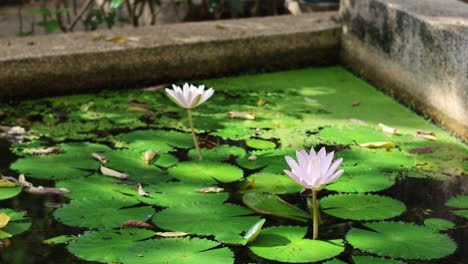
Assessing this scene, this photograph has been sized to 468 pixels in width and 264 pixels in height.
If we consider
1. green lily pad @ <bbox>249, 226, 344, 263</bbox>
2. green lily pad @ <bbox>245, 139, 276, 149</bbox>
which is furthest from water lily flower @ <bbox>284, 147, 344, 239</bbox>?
green lily pad @ <bbox>245, 139, 276, 149</bbox>

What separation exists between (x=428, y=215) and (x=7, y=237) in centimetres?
123

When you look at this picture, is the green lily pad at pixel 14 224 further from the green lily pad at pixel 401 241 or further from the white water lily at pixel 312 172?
the green lily pad at pixel 401 241

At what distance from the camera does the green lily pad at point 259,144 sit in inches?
123

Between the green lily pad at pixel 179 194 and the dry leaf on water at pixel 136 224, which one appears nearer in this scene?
the dry leaf on water at pixel 136 224

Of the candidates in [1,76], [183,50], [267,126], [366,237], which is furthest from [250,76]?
[366,237]

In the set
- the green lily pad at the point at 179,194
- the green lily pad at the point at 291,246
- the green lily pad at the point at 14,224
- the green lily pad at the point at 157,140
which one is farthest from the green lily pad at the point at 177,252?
the green lily pad at the point at 157,140

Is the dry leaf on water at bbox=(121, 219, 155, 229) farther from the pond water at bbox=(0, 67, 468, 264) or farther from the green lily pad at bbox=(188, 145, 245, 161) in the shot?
the green lily pad at bbox=(188, 145, 245, 161)

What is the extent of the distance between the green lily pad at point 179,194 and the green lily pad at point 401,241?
18.0 inches

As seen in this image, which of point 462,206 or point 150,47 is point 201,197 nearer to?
point 462,206

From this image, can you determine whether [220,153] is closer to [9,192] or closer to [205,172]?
[205,172]

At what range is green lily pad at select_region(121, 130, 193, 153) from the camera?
10.2ft

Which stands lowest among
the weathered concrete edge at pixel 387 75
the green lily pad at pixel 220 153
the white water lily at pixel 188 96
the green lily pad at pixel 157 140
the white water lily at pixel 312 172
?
the green lily pad at pixel 220 153

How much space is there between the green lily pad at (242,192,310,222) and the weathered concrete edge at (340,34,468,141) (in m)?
0.93

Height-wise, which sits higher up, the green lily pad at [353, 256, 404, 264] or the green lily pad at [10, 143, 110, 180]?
the green lily pad at [10, 143, 110, 180]
